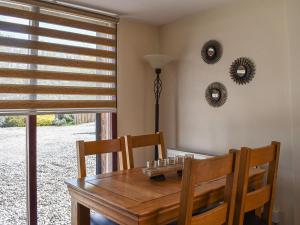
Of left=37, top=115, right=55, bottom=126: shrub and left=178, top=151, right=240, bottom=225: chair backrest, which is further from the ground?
left=37, top=115, right=55, bottom=126: shrub

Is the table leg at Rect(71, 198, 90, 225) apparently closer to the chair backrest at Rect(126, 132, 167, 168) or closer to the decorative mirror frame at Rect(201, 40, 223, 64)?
the chair backrest at Rect(126, 132, 167, 168)

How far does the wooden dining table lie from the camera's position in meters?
1.37

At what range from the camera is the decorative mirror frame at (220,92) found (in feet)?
9.11

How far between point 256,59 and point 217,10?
685mm

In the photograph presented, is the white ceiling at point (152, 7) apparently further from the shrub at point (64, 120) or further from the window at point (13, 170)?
the window at point (13, 170)

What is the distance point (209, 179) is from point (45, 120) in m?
1.81

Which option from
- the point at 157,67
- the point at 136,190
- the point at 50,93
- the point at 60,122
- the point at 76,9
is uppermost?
the point at 76,9

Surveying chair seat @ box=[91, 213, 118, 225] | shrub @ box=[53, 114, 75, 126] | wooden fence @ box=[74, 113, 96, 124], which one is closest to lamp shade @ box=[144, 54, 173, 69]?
wooden fence @ box=[74, 113, 96, 124]

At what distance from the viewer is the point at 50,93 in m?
2.57

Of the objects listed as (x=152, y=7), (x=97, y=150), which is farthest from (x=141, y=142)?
(x=152, y=7)

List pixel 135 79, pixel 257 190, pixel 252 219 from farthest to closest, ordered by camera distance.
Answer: pixel 135 79, pixel 252 219, pixel 257 190

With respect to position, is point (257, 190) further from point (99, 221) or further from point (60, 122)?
point (60, 122)

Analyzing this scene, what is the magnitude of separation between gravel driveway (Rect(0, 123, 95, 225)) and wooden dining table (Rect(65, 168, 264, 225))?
0.97 meters

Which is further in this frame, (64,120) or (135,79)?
(135,79)
